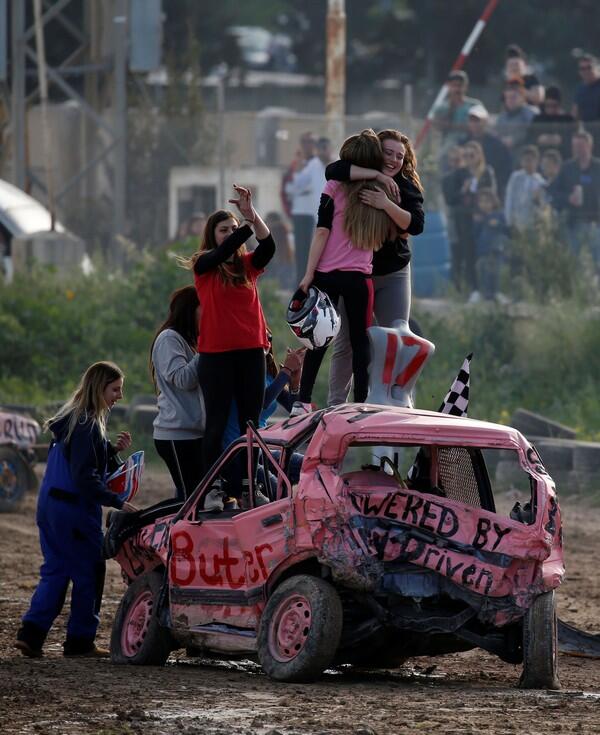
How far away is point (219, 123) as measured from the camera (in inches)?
934

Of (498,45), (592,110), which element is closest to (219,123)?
(592,110)

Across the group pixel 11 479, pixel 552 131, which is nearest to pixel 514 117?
pixel 552 131

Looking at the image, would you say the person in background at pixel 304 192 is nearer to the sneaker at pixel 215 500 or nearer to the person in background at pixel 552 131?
the person in background at pixel 552 131

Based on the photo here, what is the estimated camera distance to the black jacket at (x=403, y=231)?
35.9 feet

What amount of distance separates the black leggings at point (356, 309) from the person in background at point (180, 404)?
2.32ft

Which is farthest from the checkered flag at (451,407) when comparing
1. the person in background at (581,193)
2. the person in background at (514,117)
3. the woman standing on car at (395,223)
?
the person in background at (514,117)

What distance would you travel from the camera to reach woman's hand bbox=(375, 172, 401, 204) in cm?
1096

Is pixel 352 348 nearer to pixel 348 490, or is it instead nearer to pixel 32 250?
pixel 348 490

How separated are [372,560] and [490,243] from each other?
12.2 metres

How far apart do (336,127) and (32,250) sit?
4.75 metres

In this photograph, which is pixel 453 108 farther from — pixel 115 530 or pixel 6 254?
pixel 115 530

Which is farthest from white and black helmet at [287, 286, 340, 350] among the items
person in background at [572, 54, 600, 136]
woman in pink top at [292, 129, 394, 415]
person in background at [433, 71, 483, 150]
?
person in background at [572, 54, 600, 136]

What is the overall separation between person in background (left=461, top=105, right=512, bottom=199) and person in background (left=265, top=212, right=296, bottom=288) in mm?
2663

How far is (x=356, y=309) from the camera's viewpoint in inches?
434
